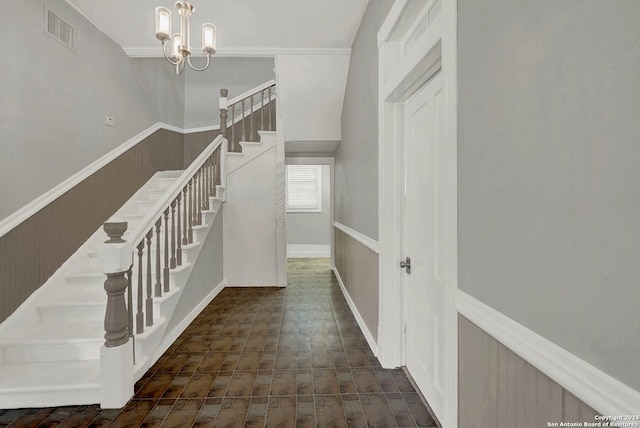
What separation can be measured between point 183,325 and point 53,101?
2364 millimetres

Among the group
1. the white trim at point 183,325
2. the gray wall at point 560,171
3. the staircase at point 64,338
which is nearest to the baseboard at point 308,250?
the white trim at point 183,325

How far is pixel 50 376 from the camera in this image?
6.77ft

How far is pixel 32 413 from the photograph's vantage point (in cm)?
189

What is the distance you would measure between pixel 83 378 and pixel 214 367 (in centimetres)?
80

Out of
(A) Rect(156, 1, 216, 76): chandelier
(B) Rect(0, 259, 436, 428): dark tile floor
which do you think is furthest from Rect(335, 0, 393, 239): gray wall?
(A) Rect(156, 1, 216, 76): chandelier

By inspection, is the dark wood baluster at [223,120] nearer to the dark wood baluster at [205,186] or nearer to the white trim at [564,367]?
the dark wood baluster at [205,186]

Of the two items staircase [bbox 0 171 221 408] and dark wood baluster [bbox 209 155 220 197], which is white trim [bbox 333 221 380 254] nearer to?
staircase [bbox 0 171 221 408]

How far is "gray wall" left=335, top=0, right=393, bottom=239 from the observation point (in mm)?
2582

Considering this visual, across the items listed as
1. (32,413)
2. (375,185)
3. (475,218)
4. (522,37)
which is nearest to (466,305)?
(475,218)

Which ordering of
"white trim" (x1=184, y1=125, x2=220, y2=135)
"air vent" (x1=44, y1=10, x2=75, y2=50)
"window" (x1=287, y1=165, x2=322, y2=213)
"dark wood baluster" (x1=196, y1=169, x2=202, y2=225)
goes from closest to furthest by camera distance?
"air vent" (x1=44, y1=10, x2=75, y2=50) → "dark wood baluster" (x1=196, y1=169, x2=202, y2=225) → "white trim" (x1=184, y1=125, x2=220, y2=135) → "window" (x1=287, y1=165, x2=322, y2=213)

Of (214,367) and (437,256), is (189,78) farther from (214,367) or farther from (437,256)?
(437,256)

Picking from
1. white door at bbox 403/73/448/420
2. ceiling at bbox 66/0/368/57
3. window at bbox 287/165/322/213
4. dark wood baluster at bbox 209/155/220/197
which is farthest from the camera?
window at bbox 287/165/322/213

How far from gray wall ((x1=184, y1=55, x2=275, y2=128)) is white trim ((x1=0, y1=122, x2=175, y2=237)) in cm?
163

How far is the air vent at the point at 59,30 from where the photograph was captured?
281 centimetres
